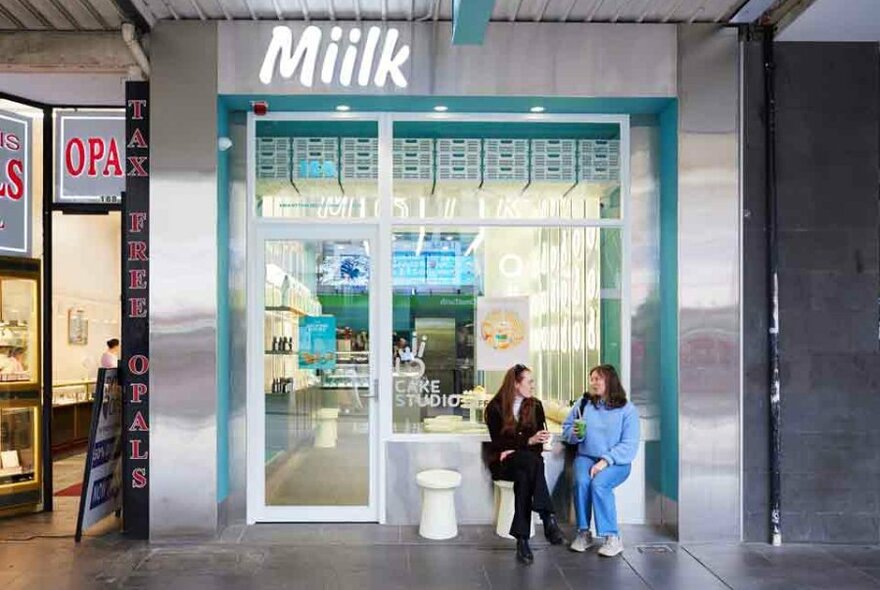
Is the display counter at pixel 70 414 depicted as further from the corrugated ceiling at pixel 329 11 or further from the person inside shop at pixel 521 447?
the person inside shop at pixel 521 447

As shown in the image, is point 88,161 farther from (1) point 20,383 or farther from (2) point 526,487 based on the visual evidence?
(2) point 526,487

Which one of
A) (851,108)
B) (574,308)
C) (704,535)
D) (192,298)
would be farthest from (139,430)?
(851,108)

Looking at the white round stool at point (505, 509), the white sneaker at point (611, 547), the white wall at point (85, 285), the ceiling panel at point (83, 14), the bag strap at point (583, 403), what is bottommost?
the white sneaker at point (611, 547)

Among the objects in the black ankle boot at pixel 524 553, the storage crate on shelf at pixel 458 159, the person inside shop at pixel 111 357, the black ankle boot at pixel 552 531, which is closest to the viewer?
the black ankle boot at pixel 524 553

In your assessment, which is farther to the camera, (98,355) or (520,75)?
(98,355)

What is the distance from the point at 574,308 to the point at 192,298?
121 inches

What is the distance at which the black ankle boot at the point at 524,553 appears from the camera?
5.68 metres

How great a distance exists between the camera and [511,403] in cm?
614

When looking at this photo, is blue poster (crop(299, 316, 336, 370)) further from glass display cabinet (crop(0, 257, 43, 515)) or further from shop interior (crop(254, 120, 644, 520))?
glass display cabinet (crop(0, 257, 43, 515))

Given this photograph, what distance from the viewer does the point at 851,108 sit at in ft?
20.6

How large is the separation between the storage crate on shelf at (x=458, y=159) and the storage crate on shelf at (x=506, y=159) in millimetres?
87

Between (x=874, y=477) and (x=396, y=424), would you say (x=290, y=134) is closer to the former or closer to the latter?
(x=396, y=424)

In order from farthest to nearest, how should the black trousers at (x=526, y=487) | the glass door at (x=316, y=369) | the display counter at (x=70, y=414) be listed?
the display counter at (x=70, y=414)
the glass door at (x=316, y=369)
the black trousers at (x=526, y=487)

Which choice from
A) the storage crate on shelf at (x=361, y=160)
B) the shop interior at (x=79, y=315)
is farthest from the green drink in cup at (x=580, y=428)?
the shop interior at (x=79, y=315)
